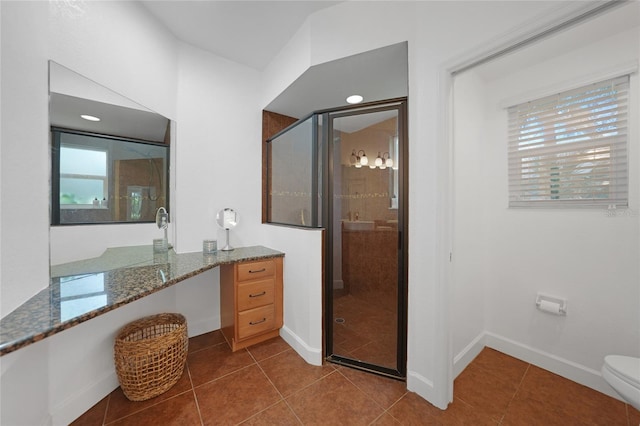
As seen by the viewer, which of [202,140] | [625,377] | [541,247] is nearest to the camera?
[625,377]

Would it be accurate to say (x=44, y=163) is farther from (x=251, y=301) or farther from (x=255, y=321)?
(x=255, y=321)

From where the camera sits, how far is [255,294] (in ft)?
6.58

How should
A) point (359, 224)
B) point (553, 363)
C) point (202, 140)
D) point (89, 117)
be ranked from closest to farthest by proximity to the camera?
point (89, 117) → point (553, 363) → point (359, 224) → point (202, 140)

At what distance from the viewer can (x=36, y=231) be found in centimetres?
114

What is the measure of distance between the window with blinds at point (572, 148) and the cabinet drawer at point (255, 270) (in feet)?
7.23

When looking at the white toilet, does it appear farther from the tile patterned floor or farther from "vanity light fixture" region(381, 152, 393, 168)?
"vanity light fixture" region(381, 152, 393, 168)

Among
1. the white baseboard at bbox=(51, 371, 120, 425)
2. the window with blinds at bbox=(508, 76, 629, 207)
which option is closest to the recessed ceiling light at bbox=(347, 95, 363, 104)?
the window with blinds at bbox=(508, 76, 629, 207)

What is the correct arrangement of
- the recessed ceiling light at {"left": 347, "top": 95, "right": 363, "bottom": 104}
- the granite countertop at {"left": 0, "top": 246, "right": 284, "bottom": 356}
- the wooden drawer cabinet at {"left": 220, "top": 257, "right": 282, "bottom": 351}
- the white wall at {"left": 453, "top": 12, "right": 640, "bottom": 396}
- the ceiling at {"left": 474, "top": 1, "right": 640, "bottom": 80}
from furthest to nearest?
the recessed ceiling light at {"left": 347, "top": 95, "right": 363, "bottom": 104}
the wooden drawer cabinet at {"left": 220, "top": 257, "right": 282, "bottom": 351}
the white wall at {"left": 453, "top": 12, "right": 640, "bottom": 396}
the ceiling at {"left": 474, "top": 1, "right": 640, "bottom": 80}
the granite countertop at {"left": 0, "top": 246, "right": 284, "bottom": 356}

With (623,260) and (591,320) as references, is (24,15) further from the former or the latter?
(591,320)

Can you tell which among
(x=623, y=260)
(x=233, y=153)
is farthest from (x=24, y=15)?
(x=623, y=260)

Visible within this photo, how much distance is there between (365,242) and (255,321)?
1.19 m

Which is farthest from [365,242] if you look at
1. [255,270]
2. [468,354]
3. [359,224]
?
[468,354]

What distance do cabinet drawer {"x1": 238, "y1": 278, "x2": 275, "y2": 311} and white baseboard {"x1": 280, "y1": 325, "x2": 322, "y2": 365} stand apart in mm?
330

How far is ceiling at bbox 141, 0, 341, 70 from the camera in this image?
5.69ft
